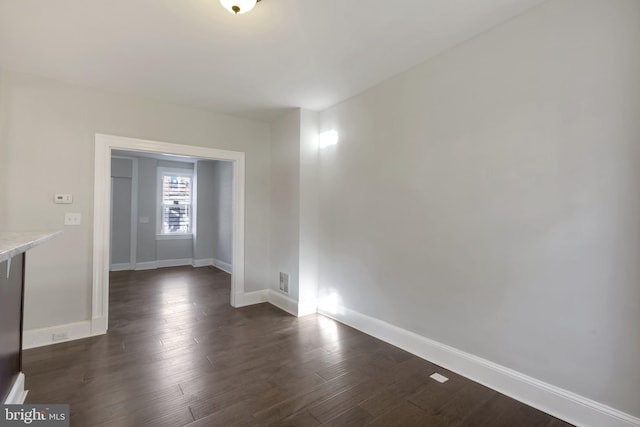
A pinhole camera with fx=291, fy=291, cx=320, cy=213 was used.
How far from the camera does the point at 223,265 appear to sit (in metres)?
6.77

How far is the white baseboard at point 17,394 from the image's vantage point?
5.70 ft

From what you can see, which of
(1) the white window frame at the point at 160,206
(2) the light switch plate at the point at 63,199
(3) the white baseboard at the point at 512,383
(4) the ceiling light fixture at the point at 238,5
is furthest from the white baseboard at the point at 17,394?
(1) the white window frame at the point at 160,206

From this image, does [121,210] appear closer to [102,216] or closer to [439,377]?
[102,216]

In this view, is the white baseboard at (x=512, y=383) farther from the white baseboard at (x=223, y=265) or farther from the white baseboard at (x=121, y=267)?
the white baseboard at (x=121, y=267)

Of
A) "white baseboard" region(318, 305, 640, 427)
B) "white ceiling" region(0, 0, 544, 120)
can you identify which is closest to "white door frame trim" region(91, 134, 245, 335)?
"white ceiling" region(0, 0, 544, 120)

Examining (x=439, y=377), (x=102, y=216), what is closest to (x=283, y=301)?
(x=439, y=377)

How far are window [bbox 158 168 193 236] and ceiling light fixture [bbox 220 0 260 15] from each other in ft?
19.8

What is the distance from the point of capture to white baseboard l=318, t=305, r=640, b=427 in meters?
1.74

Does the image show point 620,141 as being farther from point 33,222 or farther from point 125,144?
point 33,222

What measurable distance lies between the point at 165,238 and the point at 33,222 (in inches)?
166

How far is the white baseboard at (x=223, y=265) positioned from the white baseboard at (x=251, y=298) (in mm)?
2351

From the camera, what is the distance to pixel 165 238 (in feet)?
23.0

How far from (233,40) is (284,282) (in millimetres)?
2942

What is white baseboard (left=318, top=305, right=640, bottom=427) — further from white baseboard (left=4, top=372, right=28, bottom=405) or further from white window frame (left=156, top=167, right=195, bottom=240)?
white window frame (left=156, top=167, right=195, bottom=240)
